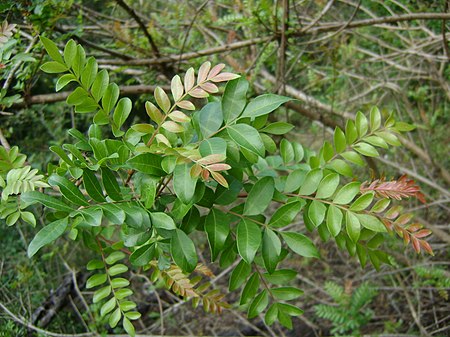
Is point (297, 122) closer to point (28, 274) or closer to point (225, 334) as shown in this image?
point (225, 334)

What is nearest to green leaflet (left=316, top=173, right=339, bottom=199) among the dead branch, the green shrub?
the green shrub

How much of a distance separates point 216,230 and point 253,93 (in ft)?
4.28

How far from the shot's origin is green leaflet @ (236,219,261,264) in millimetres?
666

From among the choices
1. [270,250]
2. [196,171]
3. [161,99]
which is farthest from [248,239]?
[161,99]

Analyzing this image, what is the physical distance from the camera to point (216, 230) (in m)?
0.69

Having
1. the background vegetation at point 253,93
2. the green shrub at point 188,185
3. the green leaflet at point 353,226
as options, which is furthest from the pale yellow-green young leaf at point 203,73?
the background vegetation at point 253,93

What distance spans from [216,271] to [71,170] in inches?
102

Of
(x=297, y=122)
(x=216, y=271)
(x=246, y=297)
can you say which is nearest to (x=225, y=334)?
(x=216, y=271)

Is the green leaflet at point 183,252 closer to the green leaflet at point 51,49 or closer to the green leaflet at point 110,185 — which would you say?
the green leaflet at point 110,185

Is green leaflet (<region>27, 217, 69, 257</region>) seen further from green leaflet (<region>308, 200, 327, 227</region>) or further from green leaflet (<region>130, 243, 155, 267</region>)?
green leaflet (<region>308, 200, 327, 227</region>)

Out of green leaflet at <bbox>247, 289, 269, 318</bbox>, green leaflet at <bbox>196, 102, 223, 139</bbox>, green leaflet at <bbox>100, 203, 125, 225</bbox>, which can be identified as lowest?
green leaflet at <bbox>247, 289, 269, 318</bbox>

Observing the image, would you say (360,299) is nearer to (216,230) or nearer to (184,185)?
(216,230)

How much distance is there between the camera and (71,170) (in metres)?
0.67

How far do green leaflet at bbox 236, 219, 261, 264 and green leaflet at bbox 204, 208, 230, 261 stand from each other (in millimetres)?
23
